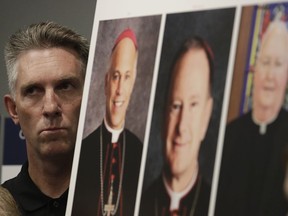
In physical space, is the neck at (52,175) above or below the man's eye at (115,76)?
below

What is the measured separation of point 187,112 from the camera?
62 centimetres

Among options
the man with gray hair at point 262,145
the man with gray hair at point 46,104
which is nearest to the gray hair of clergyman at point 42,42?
the man with gray hair at point 46,104

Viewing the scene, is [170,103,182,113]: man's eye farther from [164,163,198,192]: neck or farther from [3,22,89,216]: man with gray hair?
[3,22,89,216]: man with gray hair

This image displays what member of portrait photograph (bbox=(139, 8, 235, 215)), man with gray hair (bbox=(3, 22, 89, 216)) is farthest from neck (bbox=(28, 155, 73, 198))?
portrait photograph (bbox=(139, 8, 235, 215))

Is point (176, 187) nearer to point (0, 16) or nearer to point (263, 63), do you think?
point (263, 63)

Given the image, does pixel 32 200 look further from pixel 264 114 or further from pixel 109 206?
pixel 264 114

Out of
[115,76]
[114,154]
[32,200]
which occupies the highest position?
[115,76]

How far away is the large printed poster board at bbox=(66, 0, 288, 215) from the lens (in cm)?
56

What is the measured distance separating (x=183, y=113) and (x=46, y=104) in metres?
0.35

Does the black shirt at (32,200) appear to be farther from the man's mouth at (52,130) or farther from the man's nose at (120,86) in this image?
the man's nose at (120,86)

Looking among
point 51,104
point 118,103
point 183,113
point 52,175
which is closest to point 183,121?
point 183,113

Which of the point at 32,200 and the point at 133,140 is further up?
the point at 133,140

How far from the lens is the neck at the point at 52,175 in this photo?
1021 mm

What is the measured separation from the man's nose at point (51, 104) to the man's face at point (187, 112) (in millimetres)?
317
